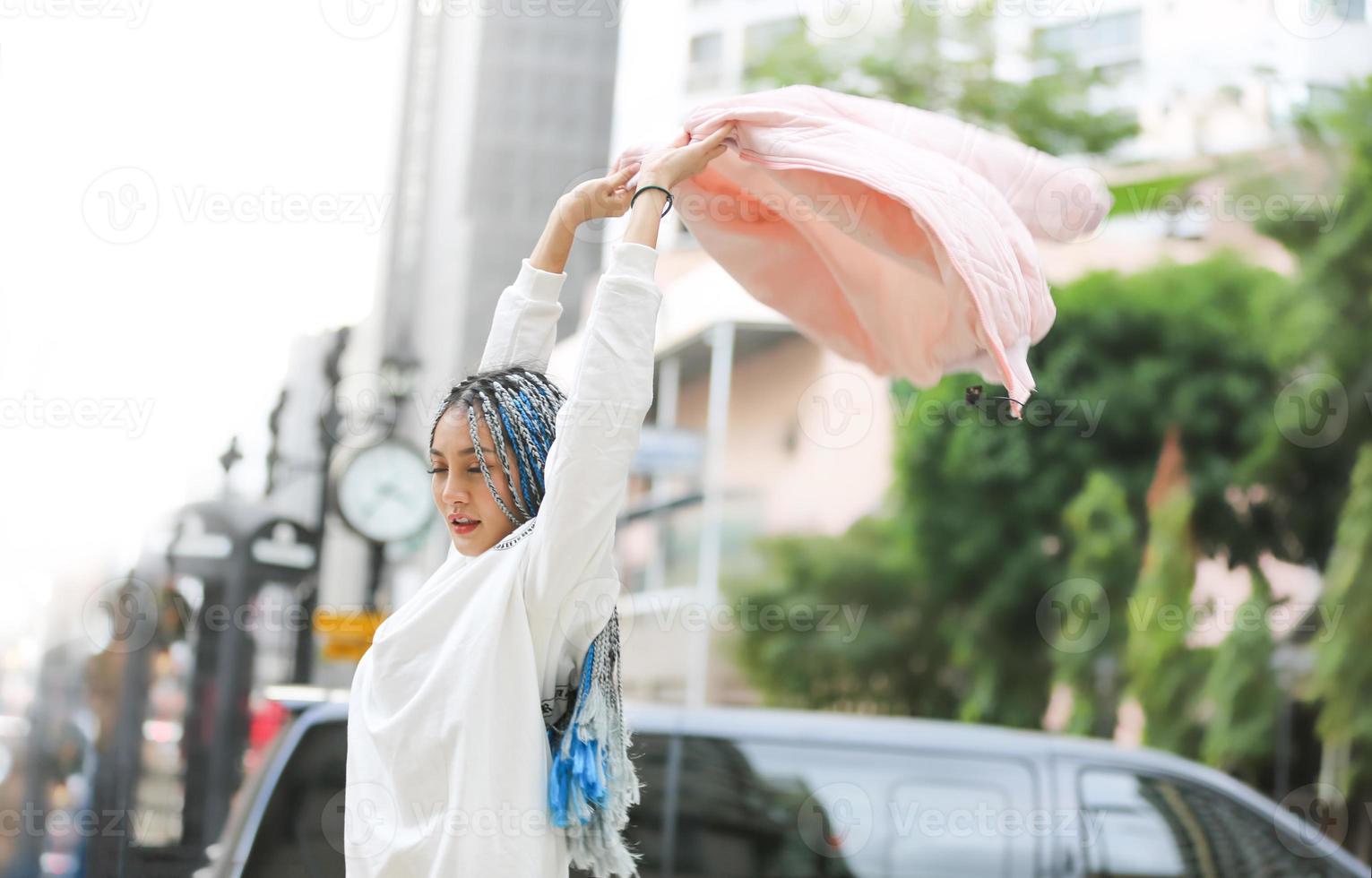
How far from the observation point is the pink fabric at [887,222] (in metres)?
2.25

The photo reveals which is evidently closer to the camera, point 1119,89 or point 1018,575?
point 1018,575

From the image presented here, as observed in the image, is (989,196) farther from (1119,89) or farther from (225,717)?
(1119,89)

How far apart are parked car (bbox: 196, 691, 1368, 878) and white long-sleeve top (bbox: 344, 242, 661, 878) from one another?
2.50m

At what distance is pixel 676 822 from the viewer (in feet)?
14.8

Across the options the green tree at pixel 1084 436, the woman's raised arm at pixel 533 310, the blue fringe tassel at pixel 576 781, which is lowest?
the blue fringe tassel at pixel 576 781

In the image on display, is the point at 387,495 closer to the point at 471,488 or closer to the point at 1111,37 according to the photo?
the point at 471,488

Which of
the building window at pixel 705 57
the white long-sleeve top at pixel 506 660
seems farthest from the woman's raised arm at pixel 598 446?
the building window at pixel 705 57

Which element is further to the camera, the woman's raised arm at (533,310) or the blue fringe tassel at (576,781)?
the woman's raised arm at (533,310)

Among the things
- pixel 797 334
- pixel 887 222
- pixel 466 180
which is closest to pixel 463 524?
pixel 887 222

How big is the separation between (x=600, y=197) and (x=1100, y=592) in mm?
10665

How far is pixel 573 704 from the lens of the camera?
2.12 meters

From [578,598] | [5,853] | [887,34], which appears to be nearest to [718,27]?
[887,34]

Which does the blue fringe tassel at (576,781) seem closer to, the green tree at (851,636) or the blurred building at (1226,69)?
the blurred building at (1226,69)

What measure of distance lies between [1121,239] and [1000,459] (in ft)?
16.5
